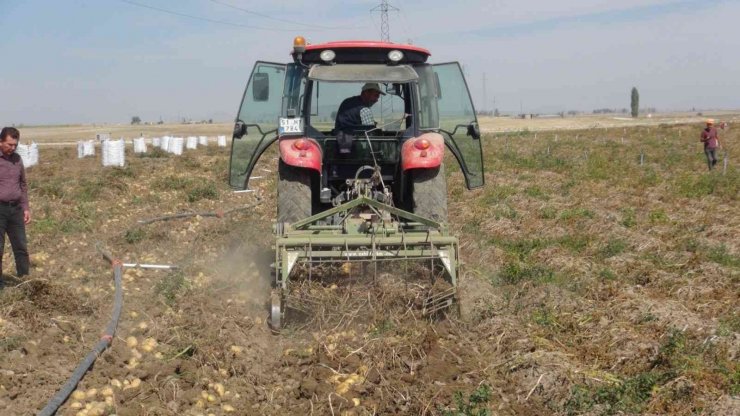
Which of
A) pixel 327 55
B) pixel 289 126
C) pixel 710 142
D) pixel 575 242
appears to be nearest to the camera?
pixel 327 55

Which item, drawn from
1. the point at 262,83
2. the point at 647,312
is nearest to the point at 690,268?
the point at 647,312

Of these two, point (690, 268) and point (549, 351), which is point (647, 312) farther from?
point (690, 268)

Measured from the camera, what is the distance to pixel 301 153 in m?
6.93

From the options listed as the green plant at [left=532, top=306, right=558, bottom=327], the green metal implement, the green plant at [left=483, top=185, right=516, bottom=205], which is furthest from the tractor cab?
the green plant at [left=483, top=185, right=516, bottom=205]

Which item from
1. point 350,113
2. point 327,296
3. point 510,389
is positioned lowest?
point 510,389

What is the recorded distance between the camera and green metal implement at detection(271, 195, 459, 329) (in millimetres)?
5938

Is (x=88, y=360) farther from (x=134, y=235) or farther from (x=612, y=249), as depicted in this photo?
(x=612, y=249)

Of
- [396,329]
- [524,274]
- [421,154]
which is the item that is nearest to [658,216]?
[524,274]

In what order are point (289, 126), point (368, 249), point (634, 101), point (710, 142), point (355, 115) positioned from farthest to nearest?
point (634, 101) < point (710, 142) < point (355, 115) < point (289, 126) < point (368, 249)

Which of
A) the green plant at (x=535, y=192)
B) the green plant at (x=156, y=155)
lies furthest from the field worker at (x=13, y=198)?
the green plant at (x=156, y=155)

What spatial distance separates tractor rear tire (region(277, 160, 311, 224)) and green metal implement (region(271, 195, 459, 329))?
580 millimetres

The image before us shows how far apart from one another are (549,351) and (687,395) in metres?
1.08

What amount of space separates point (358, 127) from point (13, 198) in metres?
3.42

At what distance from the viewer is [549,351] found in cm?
539
